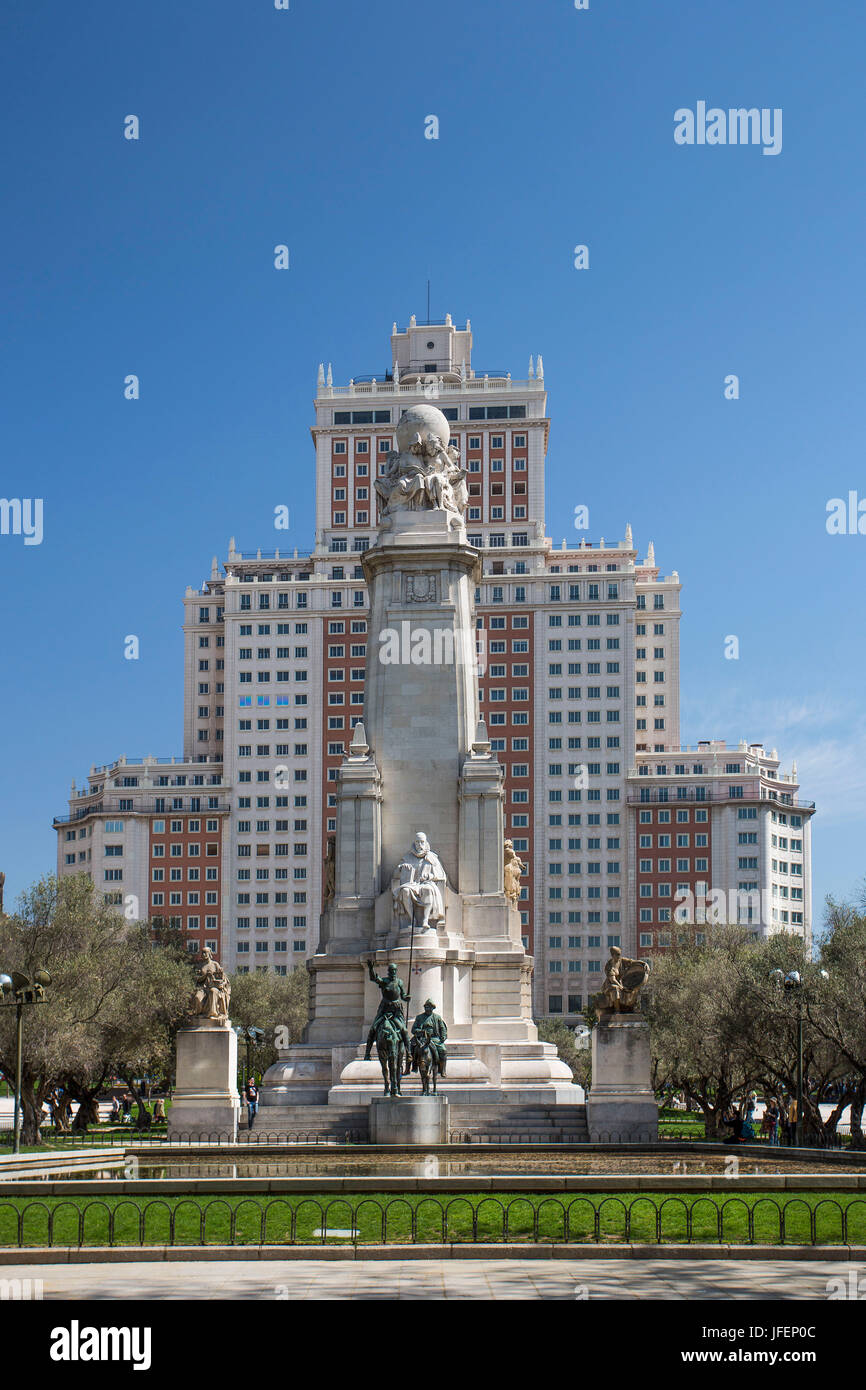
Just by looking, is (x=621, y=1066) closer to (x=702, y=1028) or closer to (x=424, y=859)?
(x=424, y=859)

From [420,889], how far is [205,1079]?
6862 mm

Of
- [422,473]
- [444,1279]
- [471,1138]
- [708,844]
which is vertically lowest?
[471,1138]

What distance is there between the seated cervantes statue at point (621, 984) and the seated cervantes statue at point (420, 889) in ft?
15.7

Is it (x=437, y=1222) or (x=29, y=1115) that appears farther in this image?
(x=29, y=1115)

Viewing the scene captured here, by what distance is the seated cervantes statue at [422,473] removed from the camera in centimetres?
4378

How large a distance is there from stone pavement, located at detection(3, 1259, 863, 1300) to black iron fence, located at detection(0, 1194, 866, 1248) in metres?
0.61

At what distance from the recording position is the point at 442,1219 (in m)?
18.4

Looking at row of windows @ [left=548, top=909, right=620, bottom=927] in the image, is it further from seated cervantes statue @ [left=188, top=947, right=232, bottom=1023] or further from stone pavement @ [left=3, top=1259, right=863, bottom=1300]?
stone pavement @ [left=3, top=1259, right=863, bottom=1300]

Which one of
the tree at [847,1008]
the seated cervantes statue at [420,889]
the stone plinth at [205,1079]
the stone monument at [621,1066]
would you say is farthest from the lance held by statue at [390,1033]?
the tree at [847,1008]

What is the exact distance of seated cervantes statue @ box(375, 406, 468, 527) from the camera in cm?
4378

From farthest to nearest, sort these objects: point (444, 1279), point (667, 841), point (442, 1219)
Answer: point (667, 841) < point (442, 1219) < point (444, 1279)

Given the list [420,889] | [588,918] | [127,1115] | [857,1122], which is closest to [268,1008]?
[127,1115]

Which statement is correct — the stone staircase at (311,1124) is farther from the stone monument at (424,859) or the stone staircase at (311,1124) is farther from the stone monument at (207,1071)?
the stone monument at (207,1071)

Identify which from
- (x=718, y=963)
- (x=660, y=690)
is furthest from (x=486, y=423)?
(x=718, y=963)
